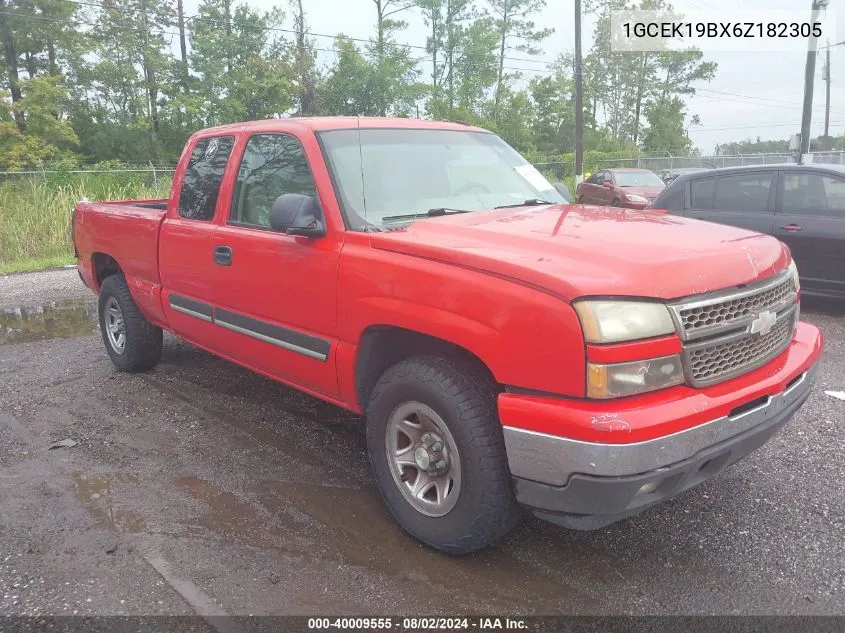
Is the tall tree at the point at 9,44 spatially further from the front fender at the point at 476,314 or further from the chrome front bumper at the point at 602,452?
the chrome front bumper at the point at 602,452

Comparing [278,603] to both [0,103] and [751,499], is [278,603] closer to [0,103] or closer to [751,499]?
[751,499]

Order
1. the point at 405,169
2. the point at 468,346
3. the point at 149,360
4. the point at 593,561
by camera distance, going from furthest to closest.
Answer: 1. the point at 149,360
2. the point at 405,169
3. the point at 593,561
4. the point at 468,346

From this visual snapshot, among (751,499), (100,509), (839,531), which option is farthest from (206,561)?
(839,531)

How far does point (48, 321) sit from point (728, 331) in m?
7.78

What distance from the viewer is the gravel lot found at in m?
2.63

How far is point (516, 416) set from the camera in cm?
243

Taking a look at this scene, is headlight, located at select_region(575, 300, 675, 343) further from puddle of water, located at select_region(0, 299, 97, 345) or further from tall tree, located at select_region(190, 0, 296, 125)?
tall tree, located at select_region(190, 0, 296, 125)

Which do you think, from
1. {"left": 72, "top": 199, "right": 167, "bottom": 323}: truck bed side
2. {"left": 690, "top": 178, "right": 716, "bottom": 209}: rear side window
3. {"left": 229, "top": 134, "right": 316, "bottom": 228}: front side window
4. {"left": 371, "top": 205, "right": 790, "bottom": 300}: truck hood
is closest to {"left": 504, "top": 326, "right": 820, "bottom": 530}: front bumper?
{"left": 371, "top": 205, "right": 790, "bottom": 300}: truck hood

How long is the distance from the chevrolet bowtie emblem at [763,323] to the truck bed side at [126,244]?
3.84 m

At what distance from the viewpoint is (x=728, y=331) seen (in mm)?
2570

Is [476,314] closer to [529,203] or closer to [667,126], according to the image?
[529,203]

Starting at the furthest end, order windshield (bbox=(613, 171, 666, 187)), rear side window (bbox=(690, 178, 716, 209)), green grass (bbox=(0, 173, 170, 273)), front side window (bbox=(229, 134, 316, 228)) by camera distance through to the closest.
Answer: windshield (bbox=(613, 171, 666, 187)) < green grass (bbox=(0, 173, 170, 273)) < rear side window (bbox=(690, 178, 716, 209)) < front side window (bbox=(229, 134, 316, 228))

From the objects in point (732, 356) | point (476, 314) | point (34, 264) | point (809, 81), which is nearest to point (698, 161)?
point (809, 81)

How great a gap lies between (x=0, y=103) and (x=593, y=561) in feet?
104
